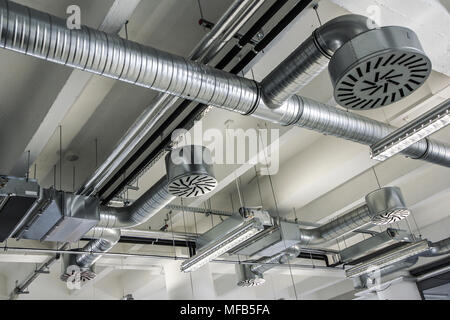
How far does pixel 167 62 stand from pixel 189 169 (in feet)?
4.18

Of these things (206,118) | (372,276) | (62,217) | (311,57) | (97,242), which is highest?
(206,118)

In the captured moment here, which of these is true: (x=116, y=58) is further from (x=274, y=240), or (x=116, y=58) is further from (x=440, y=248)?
(x=440, y=248)

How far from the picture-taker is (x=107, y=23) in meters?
2.85

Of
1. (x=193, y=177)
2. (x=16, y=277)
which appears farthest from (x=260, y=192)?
(x=16, y=277)

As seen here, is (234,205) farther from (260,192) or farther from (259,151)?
(259,151)

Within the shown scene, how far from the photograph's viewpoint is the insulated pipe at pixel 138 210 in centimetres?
466

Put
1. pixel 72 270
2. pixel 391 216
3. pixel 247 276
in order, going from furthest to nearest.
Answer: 1. pixel 247 276
2. pixel 72 270
3. pixel 391 216

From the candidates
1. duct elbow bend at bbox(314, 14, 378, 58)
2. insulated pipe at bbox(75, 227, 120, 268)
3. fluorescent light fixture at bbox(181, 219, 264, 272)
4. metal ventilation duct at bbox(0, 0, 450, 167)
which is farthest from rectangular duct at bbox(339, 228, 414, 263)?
duct elbow bend at bbox(314, 14, 378, 58)

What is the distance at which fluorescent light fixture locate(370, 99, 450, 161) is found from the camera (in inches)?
141

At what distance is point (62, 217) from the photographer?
435 centimetres

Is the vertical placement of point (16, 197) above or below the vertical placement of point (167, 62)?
below

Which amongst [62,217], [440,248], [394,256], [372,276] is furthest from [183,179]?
[440,248]

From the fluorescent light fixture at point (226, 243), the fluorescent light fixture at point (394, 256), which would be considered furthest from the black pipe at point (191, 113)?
the fluorescent light fixture at point (394, 256)
